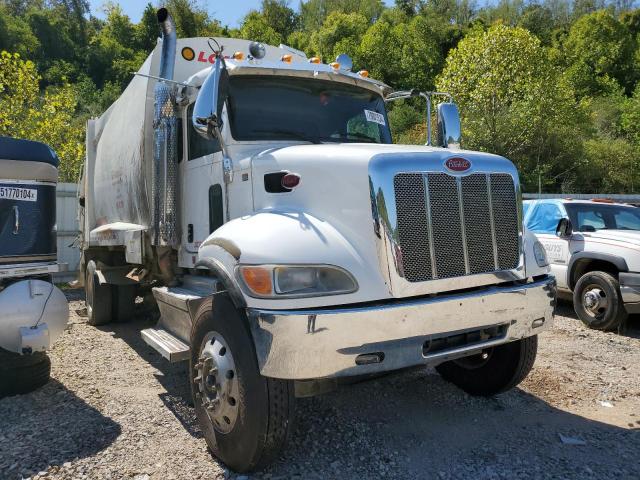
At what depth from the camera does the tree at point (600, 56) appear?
44.3 m

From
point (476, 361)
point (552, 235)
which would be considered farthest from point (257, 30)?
point (476, 361)

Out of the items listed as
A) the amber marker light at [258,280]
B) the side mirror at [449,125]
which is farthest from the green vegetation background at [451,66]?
the amber marker light at [258,280]

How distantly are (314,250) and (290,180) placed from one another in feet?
2.37

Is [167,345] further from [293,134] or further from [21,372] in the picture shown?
[293,134]

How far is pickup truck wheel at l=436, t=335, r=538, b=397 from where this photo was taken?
405 centimetres

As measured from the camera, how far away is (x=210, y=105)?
349 cm

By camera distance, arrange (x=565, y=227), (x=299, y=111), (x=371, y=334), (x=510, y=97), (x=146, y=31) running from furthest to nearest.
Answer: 1. (x=146, y=31)
2. (x=510, y=97)
3. (x=565, y=227)
4. (x=299, y=111)
5. (x=371, y=334)

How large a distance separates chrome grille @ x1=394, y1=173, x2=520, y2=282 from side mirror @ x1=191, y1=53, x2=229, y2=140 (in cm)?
133

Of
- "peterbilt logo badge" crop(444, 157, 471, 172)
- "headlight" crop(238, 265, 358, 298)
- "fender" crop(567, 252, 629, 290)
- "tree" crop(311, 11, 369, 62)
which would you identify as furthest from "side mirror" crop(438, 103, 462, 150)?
→ "tree" crop(311, 11, 369, 62)

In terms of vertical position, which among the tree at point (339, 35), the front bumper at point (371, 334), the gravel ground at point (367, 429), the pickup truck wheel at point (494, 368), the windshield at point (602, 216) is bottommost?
the gravel ground at point (367, 429)

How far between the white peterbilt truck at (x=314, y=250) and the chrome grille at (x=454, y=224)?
0.01m

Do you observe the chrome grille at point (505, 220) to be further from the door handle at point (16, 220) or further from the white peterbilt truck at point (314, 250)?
the door handle at point (16, 220)

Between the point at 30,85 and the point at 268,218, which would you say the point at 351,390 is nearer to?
the point at 268,218

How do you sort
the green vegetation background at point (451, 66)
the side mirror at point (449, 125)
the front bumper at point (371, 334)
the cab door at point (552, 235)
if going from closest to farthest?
the front bumper at point (371, 334) → the side mirror at point (449, 125) → the cab door at point (552, 235) → the green vegetation background at point (451, 66)
